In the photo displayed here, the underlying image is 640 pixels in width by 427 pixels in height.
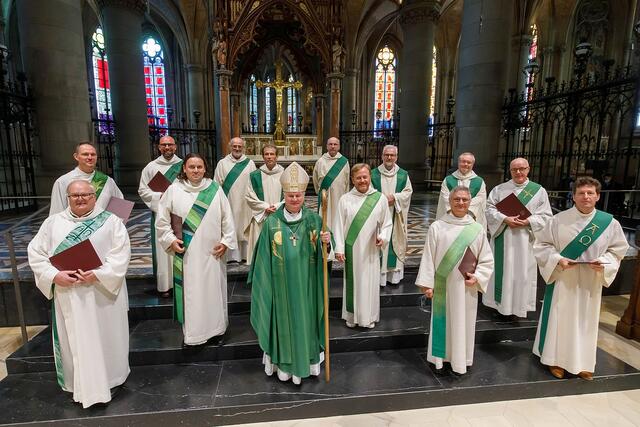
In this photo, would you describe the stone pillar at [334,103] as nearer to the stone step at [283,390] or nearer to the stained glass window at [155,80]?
the stone step at [283,390]

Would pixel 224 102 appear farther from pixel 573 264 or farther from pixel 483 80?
pixel 573 264

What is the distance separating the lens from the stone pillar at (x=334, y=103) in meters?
11.0

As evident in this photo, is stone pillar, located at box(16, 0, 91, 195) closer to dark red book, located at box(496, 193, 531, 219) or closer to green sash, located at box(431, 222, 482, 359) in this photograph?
green sash, located at box(431, 222, 482, 359)

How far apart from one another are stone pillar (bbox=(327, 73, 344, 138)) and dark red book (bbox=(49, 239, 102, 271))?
8972mm

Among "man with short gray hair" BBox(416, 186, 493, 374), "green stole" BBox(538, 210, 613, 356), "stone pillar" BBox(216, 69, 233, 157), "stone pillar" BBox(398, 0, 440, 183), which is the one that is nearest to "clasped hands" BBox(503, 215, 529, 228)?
"green stole" BBox(538, 210, 613, 356)

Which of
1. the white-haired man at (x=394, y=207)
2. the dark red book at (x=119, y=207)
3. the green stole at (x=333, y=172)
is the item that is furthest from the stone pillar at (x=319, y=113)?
the dark red book at (x=119, y=207)

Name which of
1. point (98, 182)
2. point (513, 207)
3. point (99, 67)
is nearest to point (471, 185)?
point (513, 207)

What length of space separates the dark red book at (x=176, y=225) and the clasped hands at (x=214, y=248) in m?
0.12

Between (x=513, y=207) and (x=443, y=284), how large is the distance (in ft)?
5.34

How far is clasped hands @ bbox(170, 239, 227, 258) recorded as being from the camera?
3320 millimetres

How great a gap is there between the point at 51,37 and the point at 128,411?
28.4 feet

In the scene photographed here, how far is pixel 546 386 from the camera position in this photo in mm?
3361

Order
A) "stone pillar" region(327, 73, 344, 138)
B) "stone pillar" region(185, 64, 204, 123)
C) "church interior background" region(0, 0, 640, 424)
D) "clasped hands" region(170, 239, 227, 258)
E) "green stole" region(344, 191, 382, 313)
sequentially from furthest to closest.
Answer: "stone pillar" region(185, 64, 204, 123), "stone pillar" region(327, 73, 344, 138), "church interior background" region(0, 0, 640, 424), "green stole" region(344, 191, 382, 313), "clasped hands" region(170, 239, 227, 258)

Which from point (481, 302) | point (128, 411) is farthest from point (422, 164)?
point (128, 411)
